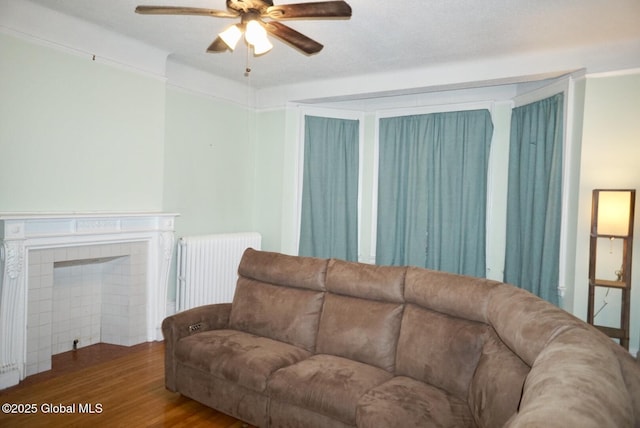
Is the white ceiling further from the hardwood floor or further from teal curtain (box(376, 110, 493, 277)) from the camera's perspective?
the hardwood floor

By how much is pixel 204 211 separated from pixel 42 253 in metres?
1.73

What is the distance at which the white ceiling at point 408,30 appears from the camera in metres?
2.78

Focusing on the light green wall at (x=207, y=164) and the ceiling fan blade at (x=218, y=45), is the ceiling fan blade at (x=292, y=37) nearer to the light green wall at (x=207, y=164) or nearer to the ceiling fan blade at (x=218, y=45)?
the ceiling fan blade at (x=218, y=45)

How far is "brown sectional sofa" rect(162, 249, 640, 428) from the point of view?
1.37 meters

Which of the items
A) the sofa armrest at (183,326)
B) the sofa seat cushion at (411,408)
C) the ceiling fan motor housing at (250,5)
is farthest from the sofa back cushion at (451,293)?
the ceiling fan motor housing at (250,5)

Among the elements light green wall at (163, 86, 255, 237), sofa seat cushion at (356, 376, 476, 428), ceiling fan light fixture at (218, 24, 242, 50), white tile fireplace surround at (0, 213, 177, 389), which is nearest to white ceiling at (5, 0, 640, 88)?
light green wall at (163, 86, 255, 237)

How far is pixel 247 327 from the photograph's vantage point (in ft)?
9.64

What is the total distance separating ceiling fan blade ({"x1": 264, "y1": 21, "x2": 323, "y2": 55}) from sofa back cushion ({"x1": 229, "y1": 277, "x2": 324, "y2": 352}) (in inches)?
63.2

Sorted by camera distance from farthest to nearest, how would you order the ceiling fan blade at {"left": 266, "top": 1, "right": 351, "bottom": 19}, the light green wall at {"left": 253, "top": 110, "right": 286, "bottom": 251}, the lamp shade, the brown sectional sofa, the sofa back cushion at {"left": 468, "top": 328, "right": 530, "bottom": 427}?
the light green wall at {"left": 253, "top": 110, "right": 286, "bottom": 251} < the lamp shade < the ceiling fan blade at {"left": 266, "top": 1, "right": 351, "bottom": 19} < the sofa back cushion at {"left": 468, "top": 328, "right": 530, "bottom": 427} < the brown sectional sofa

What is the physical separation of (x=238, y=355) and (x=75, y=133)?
2.23m

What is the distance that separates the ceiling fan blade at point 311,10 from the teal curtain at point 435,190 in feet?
9.24

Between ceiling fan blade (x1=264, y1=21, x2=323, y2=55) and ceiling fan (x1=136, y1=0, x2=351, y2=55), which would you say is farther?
ceiling fan blade (x1=264, y1=21, x2=323, y2=55)

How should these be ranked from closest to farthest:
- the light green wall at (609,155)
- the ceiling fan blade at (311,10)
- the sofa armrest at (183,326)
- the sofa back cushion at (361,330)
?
the ceiling fan blade at (311,10) < the sofa back cushion at (361,330) < the sofa armrest at (183,326) < the light green wall at (609,155)

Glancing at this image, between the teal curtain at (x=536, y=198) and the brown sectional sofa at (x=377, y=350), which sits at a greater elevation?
the teal curtain at (x=536, y=198)
